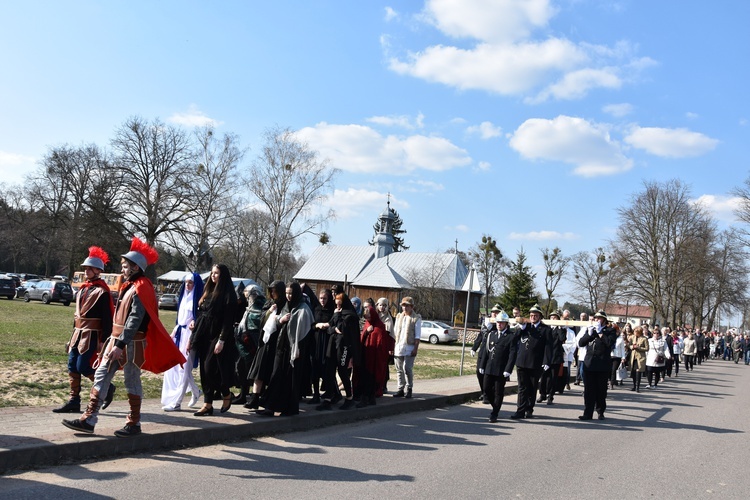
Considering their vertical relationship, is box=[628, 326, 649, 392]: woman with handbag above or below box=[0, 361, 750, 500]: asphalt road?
above

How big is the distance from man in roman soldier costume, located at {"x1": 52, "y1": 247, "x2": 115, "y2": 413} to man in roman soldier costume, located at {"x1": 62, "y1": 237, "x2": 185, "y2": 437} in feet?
3.56

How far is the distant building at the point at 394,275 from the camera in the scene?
59.6 metres

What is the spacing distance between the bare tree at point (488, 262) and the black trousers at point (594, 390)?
61575mm

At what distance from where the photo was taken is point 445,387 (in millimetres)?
14234

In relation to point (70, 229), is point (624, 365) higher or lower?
lower

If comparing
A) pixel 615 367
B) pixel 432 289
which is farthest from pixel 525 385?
pixel 432 289

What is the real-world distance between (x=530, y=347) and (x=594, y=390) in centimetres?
160

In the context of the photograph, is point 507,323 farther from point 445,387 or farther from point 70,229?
point 70,229

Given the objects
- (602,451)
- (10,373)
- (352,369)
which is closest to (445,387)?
(352,369)

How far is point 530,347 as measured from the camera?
444 inches

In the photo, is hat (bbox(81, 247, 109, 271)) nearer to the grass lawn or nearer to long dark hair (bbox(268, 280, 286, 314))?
the grass lawn

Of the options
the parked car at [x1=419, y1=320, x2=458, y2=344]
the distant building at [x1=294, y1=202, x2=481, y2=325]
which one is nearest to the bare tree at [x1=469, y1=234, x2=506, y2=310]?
the distant building at [x1=294, y1=202, x2=481, y2=325]

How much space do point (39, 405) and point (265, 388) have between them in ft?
9.20

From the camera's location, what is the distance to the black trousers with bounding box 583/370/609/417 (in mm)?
11617
